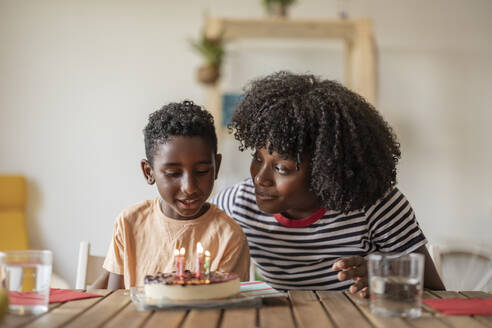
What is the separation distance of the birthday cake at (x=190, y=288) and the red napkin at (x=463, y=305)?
0.44 meters

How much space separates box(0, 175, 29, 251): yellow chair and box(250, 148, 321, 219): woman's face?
259cm

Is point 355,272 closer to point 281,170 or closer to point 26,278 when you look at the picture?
point 281,170

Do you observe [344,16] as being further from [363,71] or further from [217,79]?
[217,79]

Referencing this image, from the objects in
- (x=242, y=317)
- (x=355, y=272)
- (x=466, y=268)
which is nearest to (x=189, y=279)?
(x=242, y=317)

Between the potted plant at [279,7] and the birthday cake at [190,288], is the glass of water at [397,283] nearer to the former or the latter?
the birthday cake at [190,288]

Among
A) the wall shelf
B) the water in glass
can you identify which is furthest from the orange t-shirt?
the wall shelf

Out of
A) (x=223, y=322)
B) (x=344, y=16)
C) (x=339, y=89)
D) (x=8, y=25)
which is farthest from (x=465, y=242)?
(x=8, y=25)

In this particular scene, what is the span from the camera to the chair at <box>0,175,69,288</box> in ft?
11.6

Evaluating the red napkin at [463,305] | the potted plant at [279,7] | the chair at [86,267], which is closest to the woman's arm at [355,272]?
the red napkin at [463,305]

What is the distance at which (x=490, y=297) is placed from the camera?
129 cm

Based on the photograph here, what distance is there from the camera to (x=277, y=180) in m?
1.48

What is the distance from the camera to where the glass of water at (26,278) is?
1076 mm

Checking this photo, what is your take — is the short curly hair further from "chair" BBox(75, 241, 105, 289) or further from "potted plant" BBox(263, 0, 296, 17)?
"potted plant" BBox(263, 0, 296, 17)

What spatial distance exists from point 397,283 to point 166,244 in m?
0.69
